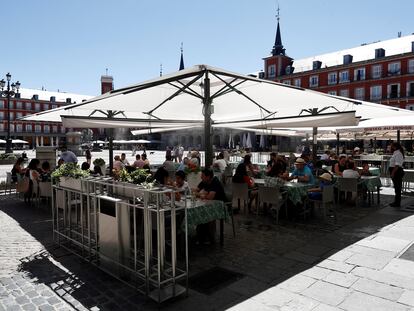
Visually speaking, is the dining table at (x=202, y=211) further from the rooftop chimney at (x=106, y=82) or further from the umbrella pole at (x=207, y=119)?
the rooftop chimney at (x=106, y=82)

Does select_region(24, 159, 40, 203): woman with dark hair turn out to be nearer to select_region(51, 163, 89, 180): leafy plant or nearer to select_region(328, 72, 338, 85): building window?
select_region(51, 163, 89, 180): leafy plant

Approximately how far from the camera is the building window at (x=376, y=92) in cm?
4250

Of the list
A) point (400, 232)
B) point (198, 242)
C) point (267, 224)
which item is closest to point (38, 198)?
point (198, 242)

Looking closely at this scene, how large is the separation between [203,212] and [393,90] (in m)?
44.7

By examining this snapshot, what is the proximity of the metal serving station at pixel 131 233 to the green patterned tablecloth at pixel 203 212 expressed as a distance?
173mm

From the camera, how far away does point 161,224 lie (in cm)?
341

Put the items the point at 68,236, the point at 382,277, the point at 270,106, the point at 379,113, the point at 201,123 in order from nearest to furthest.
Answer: the point at 382,277
the point at 68,236
the point at 379,113
the point at 270,106
the point at 201,123

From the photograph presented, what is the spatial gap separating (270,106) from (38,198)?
6562 millimetres

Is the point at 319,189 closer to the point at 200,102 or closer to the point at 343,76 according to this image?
the point at 200,102

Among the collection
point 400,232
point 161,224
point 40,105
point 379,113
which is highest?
point 40,105

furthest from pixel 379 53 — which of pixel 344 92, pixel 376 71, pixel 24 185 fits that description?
pixel 24 185

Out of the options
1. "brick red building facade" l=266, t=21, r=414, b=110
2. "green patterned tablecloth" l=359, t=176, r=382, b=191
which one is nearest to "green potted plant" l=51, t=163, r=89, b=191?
"green patterned tablecloth" l=359, t=176, r=382, b=191

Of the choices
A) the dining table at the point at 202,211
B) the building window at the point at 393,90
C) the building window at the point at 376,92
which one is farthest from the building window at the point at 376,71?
the dining table at the point at 202,211

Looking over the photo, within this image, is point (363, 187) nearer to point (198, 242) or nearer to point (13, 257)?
point (198, 242)
